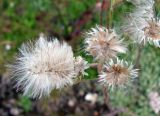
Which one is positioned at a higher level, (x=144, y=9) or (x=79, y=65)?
(x=144, y=9)

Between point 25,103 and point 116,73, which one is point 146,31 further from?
point 25,103

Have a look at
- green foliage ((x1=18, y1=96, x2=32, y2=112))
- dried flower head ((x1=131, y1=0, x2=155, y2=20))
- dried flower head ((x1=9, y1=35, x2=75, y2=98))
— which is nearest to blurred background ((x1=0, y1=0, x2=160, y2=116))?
green foliage ((x1=18, y1=96, x2=32, y2=112))

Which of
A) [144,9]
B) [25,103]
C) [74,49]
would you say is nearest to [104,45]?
[144,9]

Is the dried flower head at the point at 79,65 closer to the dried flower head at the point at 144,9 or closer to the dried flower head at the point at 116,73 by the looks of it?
the dried flower head at the point at 116,73

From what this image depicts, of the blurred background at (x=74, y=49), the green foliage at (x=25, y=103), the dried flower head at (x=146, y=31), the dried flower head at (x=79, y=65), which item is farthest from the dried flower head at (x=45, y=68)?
the green foliage at (x=25, y=103)

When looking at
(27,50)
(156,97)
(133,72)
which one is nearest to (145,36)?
(133,72)

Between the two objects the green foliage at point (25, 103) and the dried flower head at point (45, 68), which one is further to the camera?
the green foliage at point (25, 103)

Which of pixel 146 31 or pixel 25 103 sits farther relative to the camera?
pixel 25 103

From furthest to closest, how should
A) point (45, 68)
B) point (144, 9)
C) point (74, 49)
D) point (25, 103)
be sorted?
1. point (25, 103)
2. point (74, 49)
3. point (144, 9)
4. point (45, 68)
